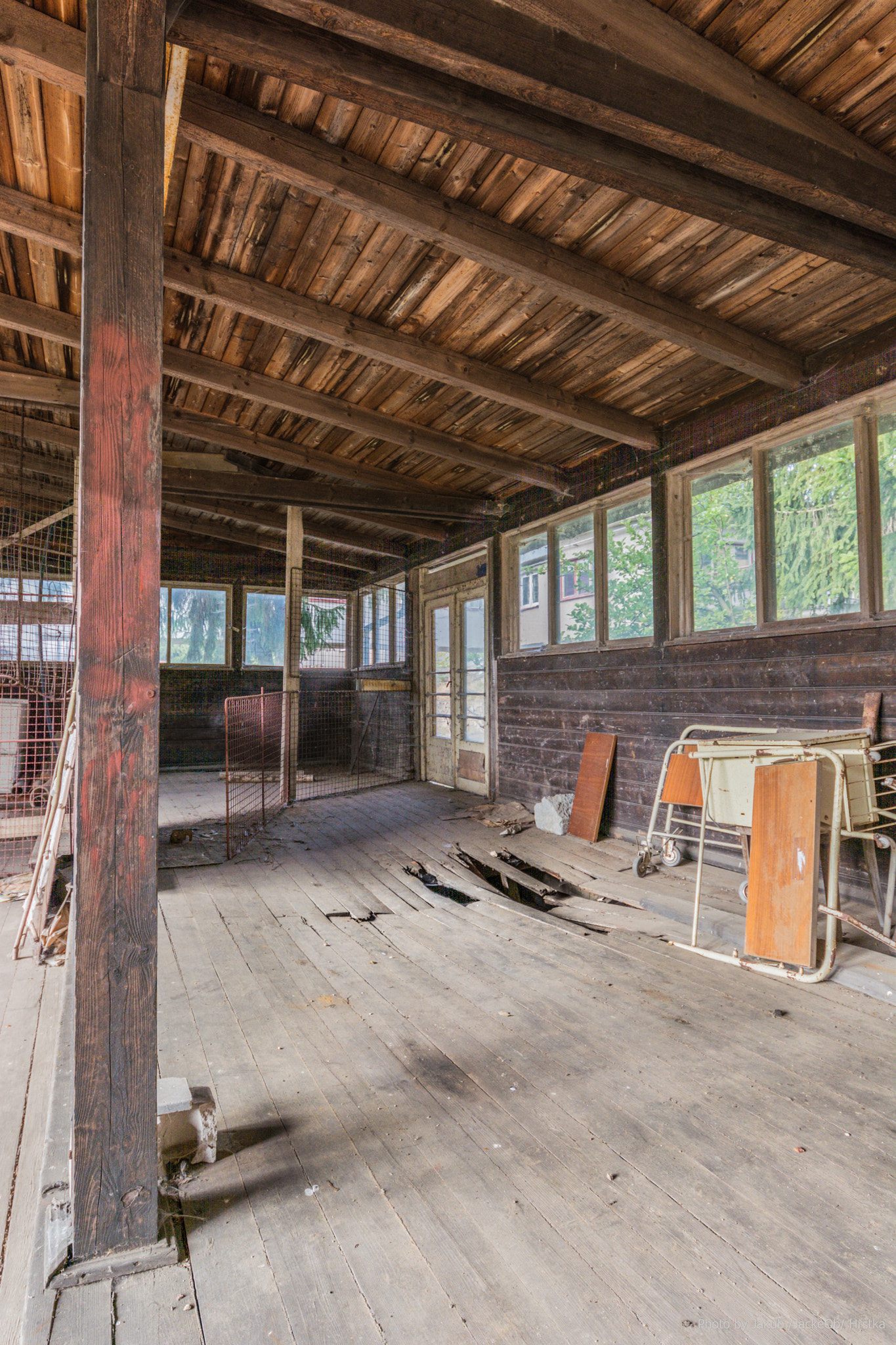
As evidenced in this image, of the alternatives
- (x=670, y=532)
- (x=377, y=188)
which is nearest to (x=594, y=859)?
(x=670, y=532)

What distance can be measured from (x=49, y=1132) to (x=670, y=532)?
182 inches

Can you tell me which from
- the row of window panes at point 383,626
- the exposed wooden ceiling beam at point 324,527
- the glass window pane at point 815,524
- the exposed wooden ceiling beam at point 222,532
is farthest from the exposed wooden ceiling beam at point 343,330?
the exposed wooden ceiling beam at point 222,532

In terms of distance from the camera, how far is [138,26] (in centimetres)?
159

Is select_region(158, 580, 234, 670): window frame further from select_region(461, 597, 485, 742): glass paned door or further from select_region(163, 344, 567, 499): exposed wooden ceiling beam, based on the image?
select_region(163, 344, 567, 499): exposed wooden ceiling beam

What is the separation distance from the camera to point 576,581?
607cm

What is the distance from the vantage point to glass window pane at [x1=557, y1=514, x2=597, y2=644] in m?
5.90

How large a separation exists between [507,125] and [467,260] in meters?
1.17

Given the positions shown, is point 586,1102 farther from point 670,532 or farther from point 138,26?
point 670,532

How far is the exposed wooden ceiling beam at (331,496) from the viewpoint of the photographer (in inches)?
269

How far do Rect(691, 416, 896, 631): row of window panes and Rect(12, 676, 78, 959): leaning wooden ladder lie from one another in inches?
153

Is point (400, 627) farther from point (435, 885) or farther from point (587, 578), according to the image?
point (435, 885)

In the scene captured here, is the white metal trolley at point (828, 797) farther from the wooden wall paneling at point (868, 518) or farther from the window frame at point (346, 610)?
the window frame at point (346, 610)

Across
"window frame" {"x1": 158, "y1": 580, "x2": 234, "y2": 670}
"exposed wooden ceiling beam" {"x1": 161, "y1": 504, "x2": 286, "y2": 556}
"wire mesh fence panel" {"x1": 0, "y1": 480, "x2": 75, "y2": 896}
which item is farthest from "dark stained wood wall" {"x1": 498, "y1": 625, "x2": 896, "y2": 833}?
"window frame" {"x1": 158, "y1": 580, "x2": 234, "y2": 670}

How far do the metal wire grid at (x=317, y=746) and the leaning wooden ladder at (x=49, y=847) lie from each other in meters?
2.46
